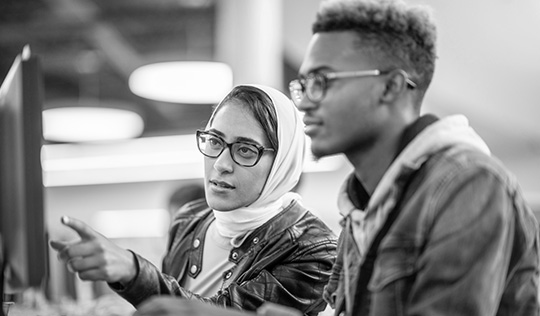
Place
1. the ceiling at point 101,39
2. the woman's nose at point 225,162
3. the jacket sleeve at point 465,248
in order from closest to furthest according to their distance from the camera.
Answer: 1. the jacket sleeve at point 465,248
2. the woman's nose at point 225,162
3. the ceiling at point 101,39

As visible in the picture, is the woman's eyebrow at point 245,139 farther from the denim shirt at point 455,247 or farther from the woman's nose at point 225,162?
the denim shirt at point 455,247

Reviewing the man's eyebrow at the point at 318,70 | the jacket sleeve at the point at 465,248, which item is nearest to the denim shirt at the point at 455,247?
the jacket sleeve at the point at 465,248

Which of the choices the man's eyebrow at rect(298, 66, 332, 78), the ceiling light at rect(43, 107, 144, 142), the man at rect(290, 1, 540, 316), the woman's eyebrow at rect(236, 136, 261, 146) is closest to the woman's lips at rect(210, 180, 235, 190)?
the woman's eyebrow at rect(236, 136, 261, 146)

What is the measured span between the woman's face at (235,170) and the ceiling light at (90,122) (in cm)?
658

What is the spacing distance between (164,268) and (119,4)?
288 inches

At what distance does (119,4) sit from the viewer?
9242 millimetres

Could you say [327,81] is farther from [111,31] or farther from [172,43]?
[172,43]

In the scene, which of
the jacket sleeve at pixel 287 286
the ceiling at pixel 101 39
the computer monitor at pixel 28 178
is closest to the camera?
the computer monitor at pixel 28 178

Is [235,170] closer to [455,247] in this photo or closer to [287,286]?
[287,286]

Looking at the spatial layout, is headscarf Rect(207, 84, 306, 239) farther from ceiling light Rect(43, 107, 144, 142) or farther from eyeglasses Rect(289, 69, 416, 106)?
ceiling light Rect(43, 107, 144, 142)

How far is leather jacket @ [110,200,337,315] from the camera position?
1938 mm

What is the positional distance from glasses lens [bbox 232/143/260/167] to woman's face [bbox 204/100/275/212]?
0.04ft

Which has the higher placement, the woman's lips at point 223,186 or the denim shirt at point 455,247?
the denim shirt at point 455,247

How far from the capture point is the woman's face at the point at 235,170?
2.04 m
